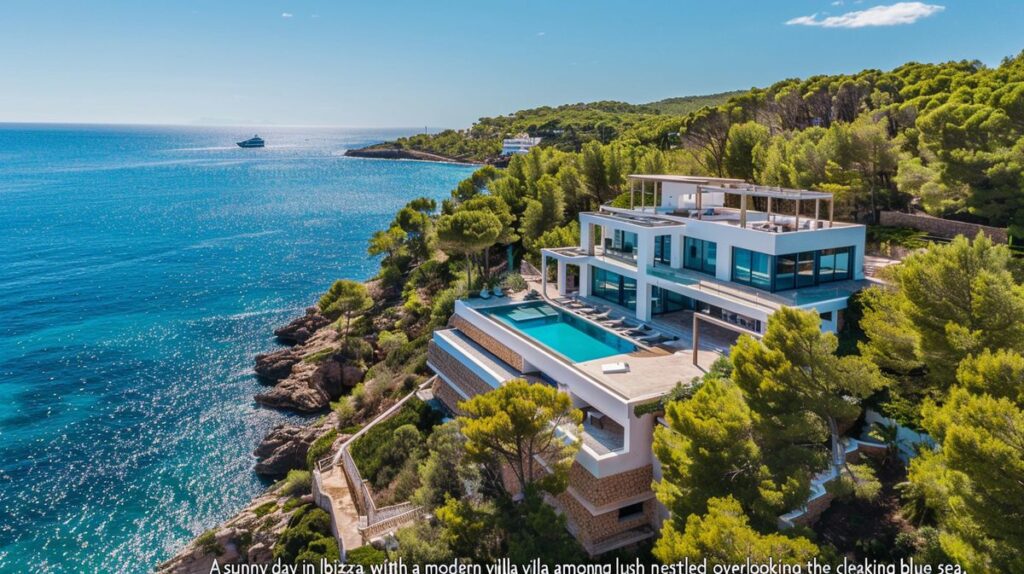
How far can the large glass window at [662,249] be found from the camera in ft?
87.7

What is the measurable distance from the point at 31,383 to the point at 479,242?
2695 cm

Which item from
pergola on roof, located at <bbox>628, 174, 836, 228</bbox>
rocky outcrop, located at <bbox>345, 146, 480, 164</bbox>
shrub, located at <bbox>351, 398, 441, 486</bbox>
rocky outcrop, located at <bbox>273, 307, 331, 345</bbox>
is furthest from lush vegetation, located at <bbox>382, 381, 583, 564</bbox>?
rocky outcrop, located at <bbox>345, 146, 480, 164</bbox>

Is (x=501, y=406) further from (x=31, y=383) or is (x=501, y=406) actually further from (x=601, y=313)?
(x=31, y=383)

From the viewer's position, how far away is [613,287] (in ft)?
88.8

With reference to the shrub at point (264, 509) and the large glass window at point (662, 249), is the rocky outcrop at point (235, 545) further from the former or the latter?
the large glass window at point (662, 249)

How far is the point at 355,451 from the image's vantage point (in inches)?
944

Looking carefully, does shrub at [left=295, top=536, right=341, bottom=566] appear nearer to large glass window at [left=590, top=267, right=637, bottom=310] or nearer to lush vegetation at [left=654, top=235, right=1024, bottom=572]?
lush vegetation at [left=654, top=235, right=1024, bottom=572]

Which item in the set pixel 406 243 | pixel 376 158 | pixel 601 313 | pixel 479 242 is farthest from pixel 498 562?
pixel 376 158

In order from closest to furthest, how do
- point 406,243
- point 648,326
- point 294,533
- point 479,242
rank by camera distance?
point 294,533, point 648,326, point 479,242, point 406,243

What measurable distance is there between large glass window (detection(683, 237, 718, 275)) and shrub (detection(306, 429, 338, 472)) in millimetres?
16395

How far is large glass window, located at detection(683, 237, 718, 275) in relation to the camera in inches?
972

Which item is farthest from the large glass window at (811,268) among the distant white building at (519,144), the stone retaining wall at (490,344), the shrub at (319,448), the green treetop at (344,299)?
the distant white building at (519,144)

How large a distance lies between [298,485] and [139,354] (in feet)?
71.3

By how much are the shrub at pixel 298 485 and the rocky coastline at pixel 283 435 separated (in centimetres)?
25
